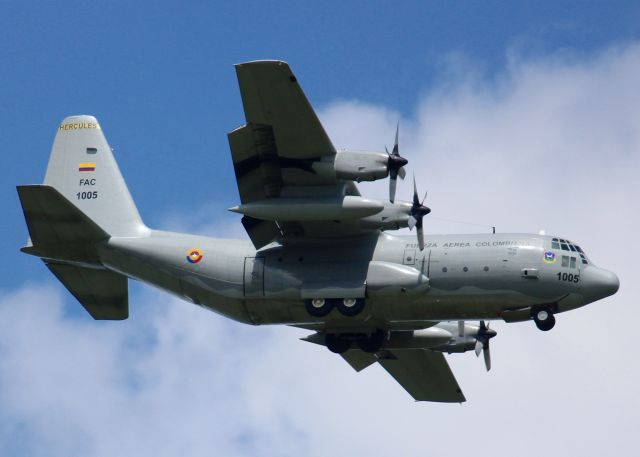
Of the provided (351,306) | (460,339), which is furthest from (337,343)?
(460,339)

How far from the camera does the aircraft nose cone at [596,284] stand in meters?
32.7

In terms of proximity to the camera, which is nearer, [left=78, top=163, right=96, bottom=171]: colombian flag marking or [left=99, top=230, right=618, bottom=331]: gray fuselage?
[left=99, top=230, right=618, bottom=331]: gray fuselage

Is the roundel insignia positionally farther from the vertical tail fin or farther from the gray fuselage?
the vertical tail fin

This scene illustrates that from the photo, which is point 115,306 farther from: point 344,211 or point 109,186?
point 344,211

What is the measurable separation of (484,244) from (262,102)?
702 cm

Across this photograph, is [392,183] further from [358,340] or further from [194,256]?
[194,256]

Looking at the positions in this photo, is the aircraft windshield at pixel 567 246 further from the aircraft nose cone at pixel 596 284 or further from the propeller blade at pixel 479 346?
the propeller blade at pixel 479 346

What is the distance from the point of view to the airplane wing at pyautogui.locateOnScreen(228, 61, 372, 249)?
30469 mm

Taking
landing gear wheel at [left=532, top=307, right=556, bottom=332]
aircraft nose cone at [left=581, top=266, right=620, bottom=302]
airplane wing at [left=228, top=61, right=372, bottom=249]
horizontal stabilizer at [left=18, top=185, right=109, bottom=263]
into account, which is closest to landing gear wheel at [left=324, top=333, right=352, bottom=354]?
airplane wing at [left=228, top=61, right=372, bottom=249]

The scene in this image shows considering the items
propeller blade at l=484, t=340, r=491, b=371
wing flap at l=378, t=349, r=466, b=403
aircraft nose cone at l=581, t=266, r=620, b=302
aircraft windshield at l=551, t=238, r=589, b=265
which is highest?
aircraft windshield at l=551, t=238, r=589, b=265

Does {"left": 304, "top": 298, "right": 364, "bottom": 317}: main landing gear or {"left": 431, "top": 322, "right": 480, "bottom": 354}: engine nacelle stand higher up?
{"left": 304, "top": 298, "right": 364, "bottom": 317}: main landing gear

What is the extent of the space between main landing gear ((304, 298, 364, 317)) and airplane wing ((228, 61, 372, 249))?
1929 millimetres

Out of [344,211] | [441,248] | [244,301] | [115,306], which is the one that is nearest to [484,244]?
[441,248]

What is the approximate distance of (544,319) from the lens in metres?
32.9
